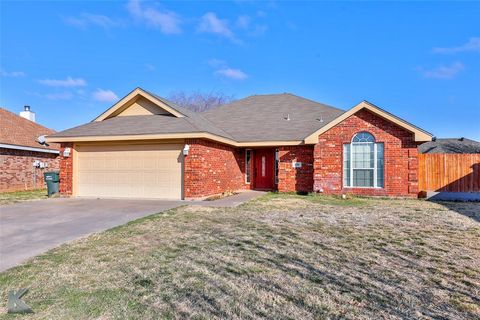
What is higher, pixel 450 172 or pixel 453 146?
pixel 453 146

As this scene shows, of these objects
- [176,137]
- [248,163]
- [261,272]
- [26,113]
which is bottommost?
[261,272]

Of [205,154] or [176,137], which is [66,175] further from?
[205,154]

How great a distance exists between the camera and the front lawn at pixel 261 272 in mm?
3459

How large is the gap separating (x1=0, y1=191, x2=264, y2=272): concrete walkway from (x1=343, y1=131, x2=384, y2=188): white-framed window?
5802 mm

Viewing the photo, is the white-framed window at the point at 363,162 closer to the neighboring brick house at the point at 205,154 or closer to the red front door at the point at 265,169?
the neighboring brick house at the point at 205,154

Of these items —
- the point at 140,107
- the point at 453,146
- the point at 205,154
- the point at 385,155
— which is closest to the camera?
the point at 205,154

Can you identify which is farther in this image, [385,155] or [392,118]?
[385,155]

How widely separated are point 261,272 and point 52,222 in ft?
21.4

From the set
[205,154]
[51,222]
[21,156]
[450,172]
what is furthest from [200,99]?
[51,222]

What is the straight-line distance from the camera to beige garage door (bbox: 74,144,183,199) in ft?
43.5

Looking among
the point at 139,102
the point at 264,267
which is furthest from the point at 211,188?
the point at 264,267

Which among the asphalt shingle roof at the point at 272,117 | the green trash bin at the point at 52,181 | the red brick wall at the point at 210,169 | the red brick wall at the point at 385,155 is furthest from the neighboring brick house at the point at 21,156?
the red brick wall at the point at 385,155

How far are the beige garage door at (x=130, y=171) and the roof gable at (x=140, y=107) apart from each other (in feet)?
7.71

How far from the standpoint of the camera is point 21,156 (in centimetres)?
1855
